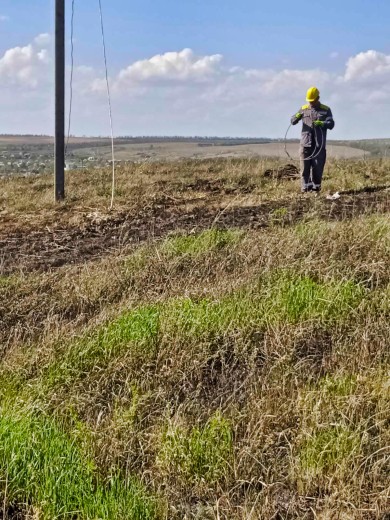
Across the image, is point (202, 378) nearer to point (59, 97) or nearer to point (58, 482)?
point (58, 482)

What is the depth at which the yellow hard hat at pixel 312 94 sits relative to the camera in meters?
10.0

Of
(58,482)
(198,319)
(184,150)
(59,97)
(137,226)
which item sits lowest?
(58,482)

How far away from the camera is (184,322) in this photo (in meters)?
3.81

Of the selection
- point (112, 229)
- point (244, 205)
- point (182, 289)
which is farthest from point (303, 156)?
point (182, 289)

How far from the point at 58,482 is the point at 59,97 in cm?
919

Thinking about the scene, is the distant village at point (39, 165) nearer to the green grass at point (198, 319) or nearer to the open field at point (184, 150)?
the open field at point (184, 150)

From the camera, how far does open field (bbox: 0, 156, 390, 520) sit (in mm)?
2424

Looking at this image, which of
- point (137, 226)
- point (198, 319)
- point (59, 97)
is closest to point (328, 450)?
point (198, 319)

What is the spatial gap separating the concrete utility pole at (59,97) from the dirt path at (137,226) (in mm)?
2353

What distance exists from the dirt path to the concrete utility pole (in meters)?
2.35

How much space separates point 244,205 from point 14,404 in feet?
21.3

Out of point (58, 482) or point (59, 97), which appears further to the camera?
point (59, 97)

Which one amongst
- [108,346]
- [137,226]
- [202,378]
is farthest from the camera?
[137,226]

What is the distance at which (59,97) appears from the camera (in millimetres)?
10602
